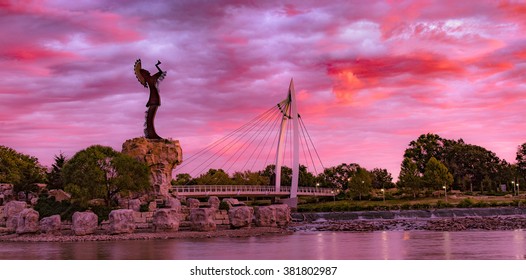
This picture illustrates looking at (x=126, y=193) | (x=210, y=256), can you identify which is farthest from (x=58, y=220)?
(x=210, y=256)

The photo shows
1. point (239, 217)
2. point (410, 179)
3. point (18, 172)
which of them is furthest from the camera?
point (410, 179)

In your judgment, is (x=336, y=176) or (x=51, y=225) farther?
(x=336, y=176)

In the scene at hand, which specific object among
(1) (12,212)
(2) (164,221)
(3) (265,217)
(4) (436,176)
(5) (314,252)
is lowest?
(5) (314,252)

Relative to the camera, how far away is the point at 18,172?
61344mm

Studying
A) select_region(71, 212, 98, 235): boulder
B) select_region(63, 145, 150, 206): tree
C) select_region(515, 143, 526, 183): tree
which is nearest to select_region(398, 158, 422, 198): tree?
select_region(515, 143, 526, 183): tree

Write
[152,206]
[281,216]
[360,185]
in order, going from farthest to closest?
[360,185], [281,216], [152,206]

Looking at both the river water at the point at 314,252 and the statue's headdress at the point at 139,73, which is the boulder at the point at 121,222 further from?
the statue's headdress at the point at 139,73

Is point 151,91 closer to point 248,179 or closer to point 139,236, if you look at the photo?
point 139,236

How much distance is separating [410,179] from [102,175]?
48.1 metres

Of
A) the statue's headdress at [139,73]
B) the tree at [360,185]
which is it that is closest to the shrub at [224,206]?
the statue's headdress at [139,73]

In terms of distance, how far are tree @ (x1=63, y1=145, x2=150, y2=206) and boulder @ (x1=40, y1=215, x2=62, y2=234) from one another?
10.4 ft

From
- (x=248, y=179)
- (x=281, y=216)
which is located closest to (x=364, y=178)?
(x=248, y=179)

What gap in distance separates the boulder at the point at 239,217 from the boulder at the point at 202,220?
8.06 ft
